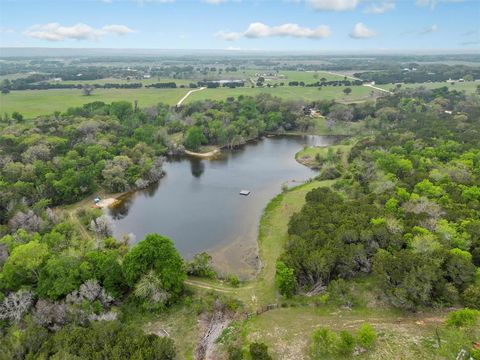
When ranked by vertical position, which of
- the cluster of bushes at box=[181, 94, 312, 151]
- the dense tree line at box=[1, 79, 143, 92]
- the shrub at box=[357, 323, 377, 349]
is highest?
the dense tree line at box=[1, 79, 143, 92]

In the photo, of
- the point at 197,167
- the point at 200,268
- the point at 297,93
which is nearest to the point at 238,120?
the point at 197,167

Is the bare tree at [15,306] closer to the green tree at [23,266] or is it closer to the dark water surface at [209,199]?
the green tree at [23,266]

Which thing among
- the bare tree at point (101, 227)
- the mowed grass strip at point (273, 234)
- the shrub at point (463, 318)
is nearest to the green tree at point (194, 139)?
the mowed grass strip at point (273, 234)

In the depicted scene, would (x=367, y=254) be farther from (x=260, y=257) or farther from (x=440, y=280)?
(x=260, y=257)

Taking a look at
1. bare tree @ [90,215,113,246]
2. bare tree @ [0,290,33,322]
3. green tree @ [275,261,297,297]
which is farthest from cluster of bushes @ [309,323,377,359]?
bare tree @ [90,215,113,246]

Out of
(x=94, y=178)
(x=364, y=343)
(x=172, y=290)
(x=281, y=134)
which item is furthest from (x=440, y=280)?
(x=281, y=134)

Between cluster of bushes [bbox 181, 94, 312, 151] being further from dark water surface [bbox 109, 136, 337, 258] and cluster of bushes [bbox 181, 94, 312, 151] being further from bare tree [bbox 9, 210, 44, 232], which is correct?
bare tree [bbox 9, 210, 44, 232]
